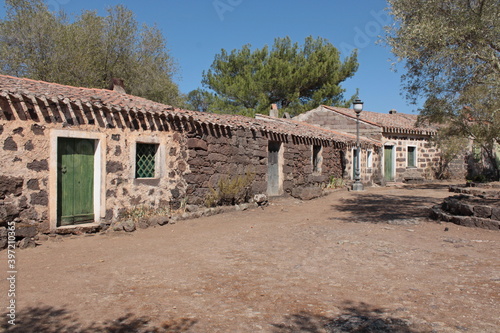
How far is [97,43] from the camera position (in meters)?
18.2

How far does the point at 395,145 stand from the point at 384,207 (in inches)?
478

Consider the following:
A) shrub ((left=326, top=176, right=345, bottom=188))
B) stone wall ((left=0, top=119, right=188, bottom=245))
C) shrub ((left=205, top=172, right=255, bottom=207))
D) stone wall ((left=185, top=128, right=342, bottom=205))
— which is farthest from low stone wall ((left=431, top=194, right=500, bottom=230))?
shrub ((left=326, top=176, right=345, bottom=188))

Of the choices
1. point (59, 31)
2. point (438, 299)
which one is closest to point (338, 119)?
point (59, 31)

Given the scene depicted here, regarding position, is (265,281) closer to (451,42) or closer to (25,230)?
(25,230)

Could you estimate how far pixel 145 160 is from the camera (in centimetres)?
910

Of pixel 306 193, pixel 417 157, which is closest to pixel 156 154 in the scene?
pixel 306 193

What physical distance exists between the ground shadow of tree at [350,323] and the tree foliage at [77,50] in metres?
16.3

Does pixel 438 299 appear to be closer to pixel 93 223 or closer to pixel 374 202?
pixel 93 223

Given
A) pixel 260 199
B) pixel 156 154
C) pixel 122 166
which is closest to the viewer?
pixel 122 166

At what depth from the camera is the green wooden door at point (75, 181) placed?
7535mm

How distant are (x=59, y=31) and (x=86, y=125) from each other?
11.3m

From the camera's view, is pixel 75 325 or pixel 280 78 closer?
pixel 75 325

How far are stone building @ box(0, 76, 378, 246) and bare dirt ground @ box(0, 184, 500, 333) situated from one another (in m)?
0.72

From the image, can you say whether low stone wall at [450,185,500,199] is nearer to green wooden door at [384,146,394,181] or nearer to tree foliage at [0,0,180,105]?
green wooden door at [384,146,394,181]
